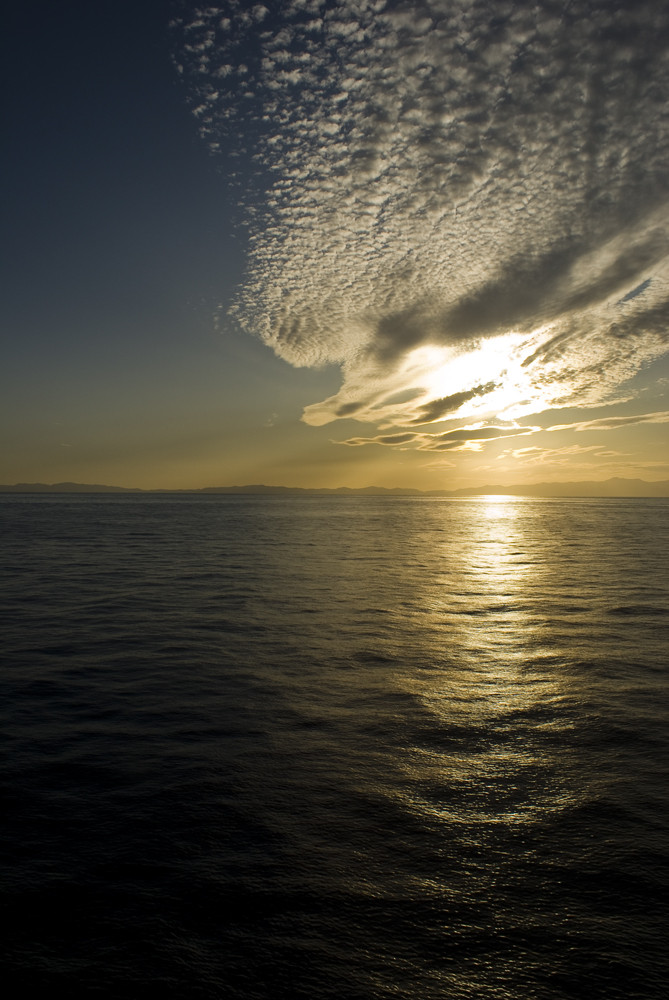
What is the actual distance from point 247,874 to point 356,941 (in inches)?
56.4

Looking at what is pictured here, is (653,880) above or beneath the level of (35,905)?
beneath

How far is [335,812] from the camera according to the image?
277 inches

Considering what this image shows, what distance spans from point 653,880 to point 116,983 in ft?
17.4

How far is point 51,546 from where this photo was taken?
147ft

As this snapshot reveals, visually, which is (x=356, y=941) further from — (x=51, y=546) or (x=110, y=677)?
(x=51, y=546)

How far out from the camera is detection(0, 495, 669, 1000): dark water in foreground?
15.8 ft

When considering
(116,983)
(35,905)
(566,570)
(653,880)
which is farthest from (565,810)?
(566,570)

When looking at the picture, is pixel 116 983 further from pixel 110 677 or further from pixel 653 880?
pixel 110 677

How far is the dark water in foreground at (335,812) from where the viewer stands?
15.8ft

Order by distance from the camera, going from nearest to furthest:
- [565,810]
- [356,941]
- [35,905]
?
[356,941] → [35,905] → [565,810]

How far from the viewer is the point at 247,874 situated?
19.2 feet

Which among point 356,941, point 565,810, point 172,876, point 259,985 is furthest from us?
point 565,810

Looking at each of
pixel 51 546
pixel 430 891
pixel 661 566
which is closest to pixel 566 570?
pixel 661 566

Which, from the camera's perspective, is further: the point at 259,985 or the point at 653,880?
the point at 653,880
